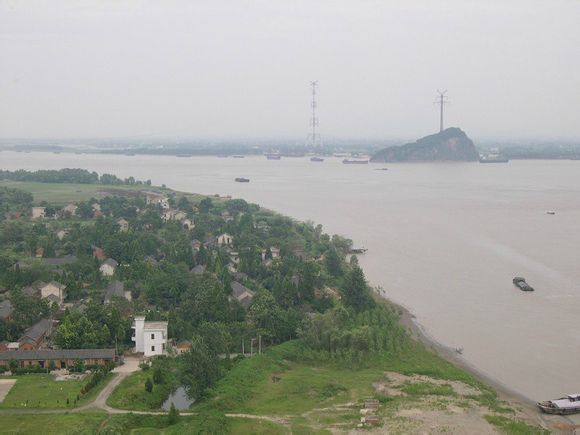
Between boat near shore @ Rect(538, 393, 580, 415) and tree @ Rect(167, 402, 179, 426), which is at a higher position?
tree @ Rect(167, 402, 179, 426)

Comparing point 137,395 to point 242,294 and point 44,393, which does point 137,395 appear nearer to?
point 44,393

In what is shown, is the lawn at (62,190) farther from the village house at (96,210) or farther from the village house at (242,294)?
the village house at (242,294)

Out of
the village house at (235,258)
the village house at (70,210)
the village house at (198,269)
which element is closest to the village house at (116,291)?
the village house at (198,269)

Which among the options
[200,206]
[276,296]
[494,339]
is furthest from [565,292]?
[200,206]

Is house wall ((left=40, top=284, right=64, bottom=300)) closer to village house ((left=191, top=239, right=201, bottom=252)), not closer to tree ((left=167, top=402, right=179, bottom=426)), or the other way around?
village house ((left=191, top=239, right=201, bottom=252))

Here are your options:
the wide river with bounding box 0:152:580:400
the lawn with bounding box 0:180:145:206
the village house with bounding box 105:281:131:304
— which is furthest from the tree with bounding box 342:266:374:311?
the lawn with bounding box 0:180:145:206

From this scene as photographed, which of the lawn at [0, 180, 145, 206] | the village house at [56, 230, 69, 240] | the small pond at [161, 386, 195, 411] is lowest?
the small pond at [161, 386, 195, 411]

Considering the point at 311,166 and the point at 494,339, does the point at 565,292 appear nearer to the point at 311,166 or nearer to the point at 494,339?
the point at 494,339
